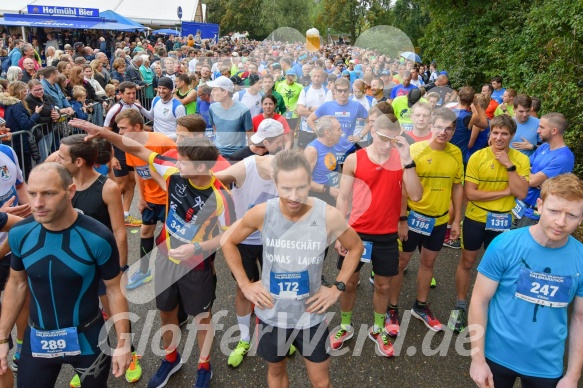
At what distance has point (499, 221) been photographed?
3867 mm

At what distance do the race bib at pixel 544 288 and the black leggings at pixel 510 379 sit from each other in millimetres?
416

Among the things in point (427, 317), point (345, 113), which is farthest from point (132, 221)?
point (427, 317)

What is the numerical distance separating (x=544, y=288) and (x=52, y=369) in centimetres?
273

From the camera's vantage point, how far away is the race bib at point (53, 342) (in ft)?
7.97

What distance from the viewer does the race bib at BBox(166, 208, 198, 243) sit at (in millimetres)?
3055

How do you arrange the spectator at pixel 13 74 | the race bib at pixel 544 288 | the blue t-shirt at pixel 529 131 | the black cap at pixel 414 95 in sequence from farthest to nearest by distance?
the spectator at pixel 13 74
the black cap at pixel 414 95
the blue t-shirt at pixel 529 131
the race bib at pixel 544 288

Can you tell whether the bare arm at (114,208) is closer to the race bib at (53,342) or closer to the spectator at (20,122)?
the race bib at (53,342)

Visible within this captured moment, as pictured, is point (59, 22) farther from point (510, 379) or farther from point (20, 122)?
point (510, 379)

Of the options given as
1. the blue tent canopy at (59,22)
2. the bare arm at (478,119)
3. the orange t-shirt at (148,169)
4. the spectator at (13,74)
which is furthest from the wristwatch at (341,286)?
the blue tent canopy at (59,22)

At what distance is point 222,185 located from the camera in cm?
321

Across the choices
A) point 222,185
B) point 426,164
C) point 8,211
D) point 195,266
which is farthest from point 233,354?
point 426,164

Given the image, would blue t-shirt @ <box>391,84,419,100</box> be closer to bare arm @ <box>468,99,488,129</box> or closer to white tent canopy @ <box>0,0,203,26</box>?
bare arm @ <box>468,99,488,129</box>

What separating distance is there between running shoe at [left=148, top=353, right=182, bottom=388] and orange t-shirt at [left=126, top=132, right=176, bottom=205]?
1733 mm

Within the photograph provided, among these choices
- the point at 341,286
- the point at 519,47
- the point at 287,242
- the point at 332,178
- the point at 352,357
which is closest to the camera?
the point at 287,242
